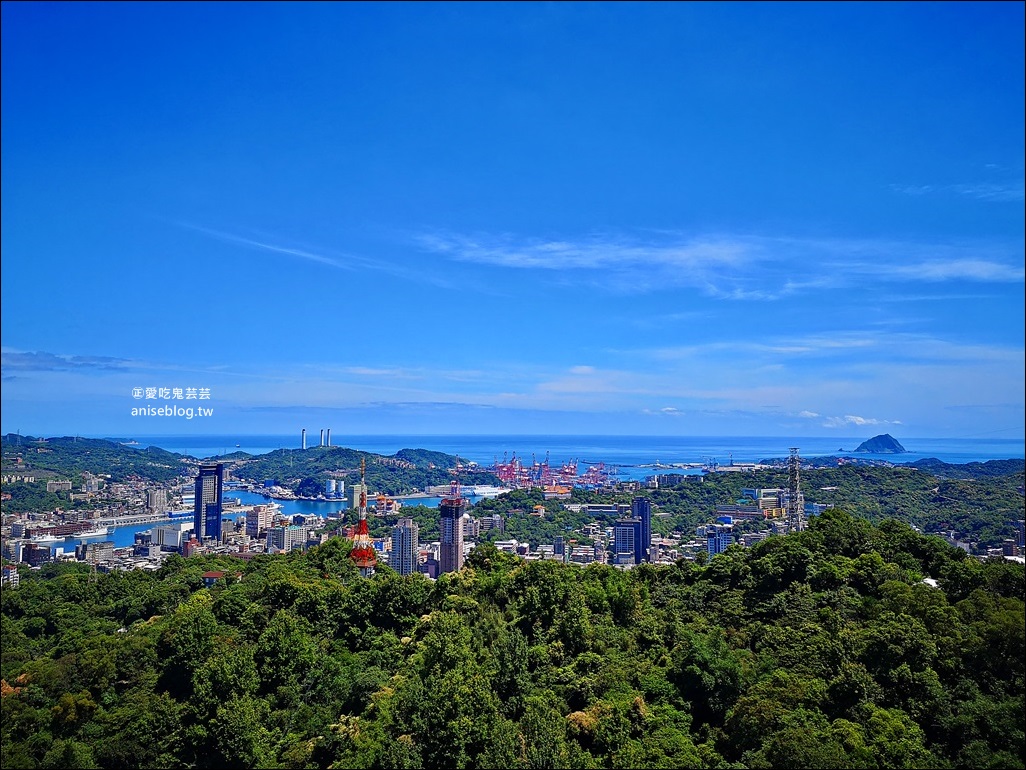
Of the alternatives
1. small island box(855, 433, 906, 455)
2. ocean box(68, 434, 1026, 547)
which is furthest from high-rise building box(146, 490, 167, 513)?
small island box(855, 433, 906, 455)

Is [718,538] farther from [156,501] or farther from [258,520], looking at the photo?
[156,501]

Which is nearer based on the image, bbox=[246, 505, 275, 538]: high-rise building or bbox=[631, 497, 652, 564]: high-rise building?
bbox=[631, 497, 652, 564]: high-rise building

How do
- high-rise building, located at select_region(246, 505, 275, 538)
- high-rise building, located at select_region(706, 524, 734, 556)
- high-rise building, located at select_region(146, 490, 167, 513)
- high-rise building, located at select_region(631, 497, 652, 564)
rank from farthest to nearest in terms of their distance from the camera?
1. high-rise building, located at select_region(146, 490, 167, 513)
2. high-rise building, located at select_region(246, 505, 275, 538)
3. high-rise building, located at select_region(631, 497, 652, 564)
4. high-rise building, located at select_region(706, 524, 734, 556)

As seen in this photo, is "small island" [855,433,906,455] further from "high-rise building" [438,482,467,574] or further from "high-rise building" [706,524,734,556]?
"high-rise building" [438,482,467,574]

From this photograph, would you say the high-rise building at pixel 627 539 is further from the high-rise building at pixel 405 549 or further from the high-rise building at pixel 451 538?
the high-rise building at pixel 405 549

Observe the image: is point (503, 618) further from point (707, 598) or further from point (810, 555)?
point (810, 555)
